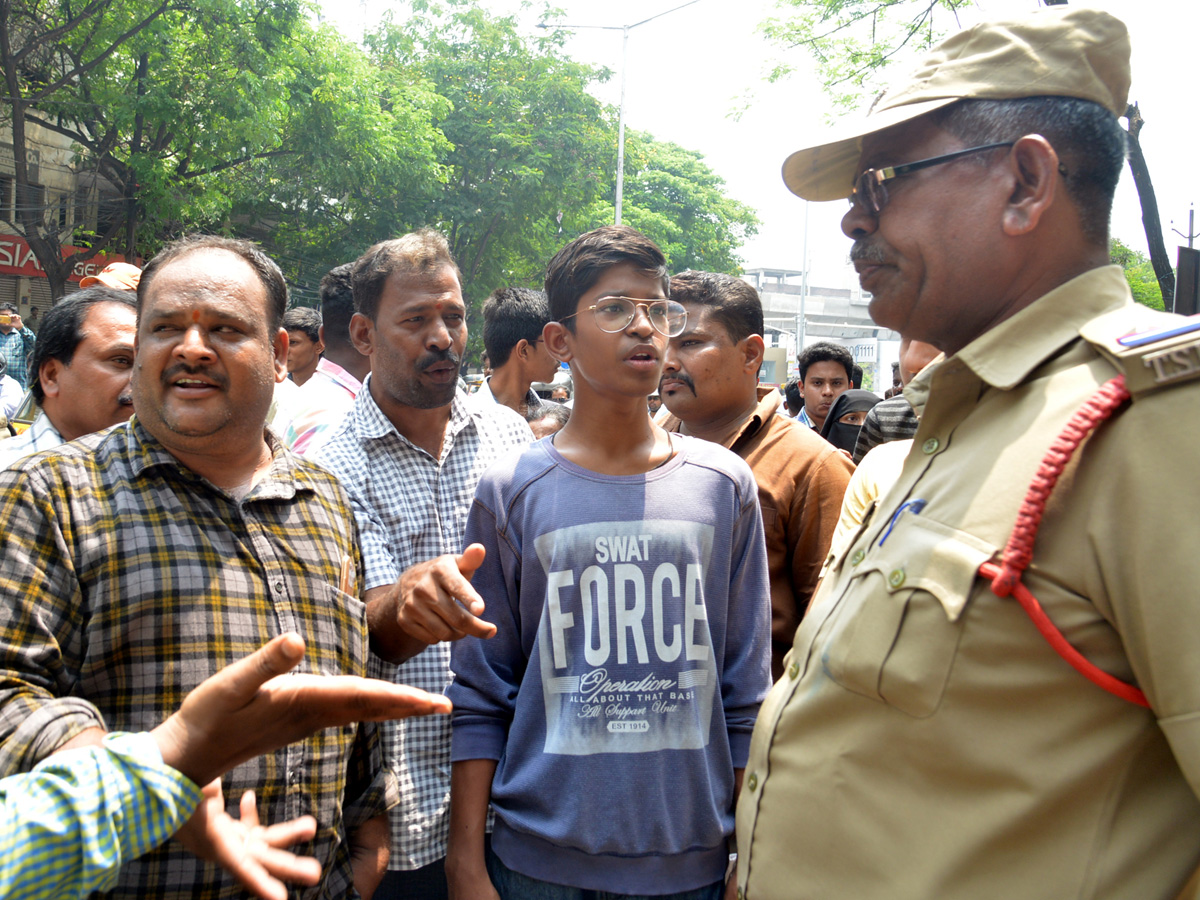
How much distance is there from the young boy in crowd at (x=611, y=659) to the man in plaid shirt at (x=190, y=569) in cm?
32

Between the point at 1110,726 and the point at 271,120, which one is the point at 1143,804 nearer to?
the point at 1110,726

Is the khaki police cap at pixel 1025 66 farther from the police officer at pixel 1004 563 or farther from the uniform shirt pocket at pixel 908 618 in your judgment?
the uniform shirt pocket at pixel 908 618

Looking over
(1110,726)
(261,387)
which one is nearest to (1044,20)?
(1110,726)

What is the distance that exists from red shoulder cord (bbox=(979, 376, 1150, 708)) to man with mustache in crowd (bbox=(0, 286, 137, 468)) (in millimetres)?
2712

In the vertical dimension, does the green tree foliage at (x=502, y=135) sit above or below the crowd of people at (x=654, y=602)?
above

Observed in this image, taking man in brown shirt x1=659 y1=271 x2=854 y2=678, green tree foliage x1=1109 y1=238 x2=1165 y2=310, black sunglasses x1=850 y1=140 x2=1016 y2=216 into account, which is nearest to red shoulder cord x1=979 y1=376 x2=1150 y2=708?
black sunglasses x1=850 y1=140 x2=1016 y2=216

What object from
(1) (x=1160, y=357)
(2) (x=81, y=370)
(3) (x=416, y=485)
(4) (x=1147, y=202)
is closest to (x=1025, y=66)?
(1) (x=1160, y=357)

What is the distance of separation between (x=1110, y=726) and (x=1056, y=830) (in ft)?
0.57

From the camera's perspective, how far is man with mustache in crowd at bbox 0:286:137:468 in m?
2.94

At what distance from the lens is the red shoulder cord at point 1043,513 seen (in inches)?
51.1

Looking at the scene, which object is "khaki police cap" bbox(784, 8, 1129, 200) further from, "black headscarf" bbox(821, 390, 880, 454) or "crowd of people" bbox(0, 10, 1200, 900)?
"black headscarf" bbox(821, 390, 880, 454)

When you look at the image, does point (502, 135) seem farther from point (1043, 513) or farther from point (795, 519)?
point (1043, 513)

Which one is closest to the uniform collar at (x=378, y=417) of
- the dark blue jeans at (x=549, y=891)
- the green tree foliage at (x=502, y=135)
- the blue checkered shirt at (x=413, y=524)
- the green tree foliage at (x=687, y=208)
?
the blue checkered shirt at (x=413, y=524)

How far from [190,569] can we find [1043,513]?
1574 millimetres
